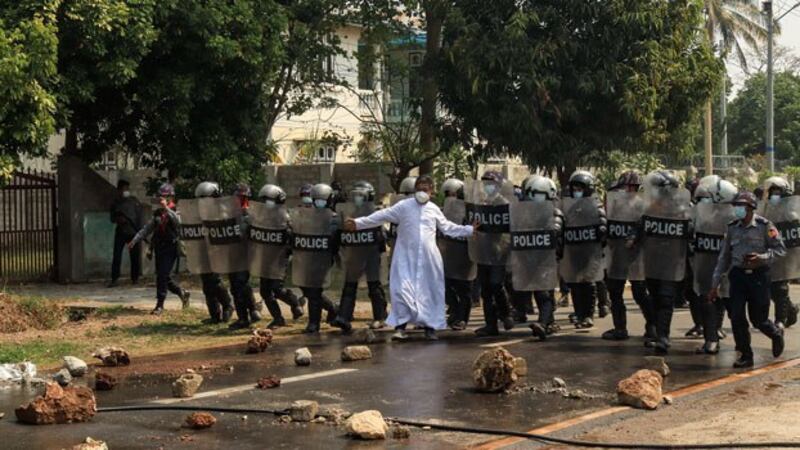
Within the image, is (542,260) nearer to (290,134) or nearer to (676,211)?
(676,211)

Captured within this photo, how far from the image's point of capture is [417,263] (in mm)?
13539

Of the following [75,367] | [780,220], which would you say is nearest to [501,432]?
[75,367]

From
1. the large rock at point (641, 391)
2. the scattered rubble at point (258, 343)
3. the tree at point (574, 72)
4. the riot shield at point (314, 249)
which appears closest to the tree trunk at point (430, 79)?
the tree at point (574, 72)

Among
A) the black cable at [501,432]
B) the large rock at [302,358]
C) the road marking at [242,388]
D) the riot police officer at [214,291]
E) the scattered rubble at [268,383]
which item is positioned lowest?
the black cable at [501,432]

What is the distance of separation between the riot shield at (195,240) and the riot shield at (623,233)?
16.9 feet

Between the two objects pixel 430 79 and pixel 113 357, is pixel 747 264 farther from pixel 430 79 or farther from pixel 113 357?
pixel 430 79

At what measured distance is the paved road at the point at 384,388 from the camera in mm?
8383

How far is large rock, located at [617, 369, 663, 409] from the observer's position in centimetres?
914

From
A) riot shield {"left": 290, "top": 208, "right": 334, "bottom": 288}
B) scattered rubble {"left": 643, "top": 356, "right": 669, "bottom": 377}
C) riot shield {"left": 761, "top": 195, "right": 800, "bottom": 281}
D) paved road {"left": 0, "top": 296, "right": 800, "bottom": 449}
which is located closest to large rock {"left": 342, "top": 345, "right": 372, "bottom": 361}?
paved road {"left": 0, "top": 296, "right": 800, "bottom": 449}

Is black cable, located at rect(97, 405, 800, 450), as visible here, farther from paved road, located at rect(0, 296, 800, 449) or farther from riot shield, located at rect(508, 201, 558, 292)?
riot shield, located at rect(508, 201, 558, 292)

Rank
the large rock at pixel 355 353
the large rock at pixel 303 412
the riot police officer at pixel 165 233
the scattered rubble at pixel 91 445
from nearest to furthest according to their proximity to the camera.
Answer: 1. the scattered rubble at pixel 91 445
2. the large rock at pixel 303 412
3. the large rock at pixel 355 353
4. the riot police officer at pixel 165 233

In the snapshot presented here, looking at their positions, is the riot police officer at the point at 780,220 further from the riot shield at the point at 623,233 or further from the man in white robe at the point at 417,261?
the man in white robe at the point at 417,261

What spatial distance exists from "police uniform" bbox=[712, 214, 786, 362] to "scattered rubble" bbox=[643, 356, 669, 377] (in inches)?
31.4

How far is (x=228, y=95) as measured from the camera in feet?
69.4
